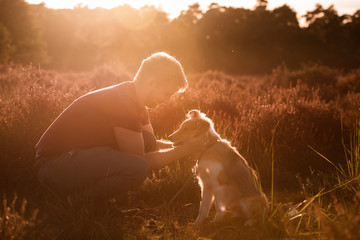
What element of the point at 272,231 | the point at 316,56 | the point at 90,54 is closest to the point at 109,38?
the point at 90,54

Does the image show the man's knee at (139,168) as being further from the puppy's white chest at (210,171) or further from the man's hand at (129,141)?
the puppy's white chest at (210,171)

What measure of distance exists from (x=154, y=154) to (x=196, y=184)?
1.08 metres

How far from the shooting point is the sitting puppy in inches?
147

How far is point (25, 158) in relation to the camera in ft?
16.4

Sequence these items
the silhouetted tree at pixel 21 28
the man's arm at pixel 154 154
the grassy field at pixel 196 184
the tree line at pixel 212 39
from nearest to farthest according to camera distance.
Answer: the grassy field at pixel 196 184 → the man's arm at pixel 154 154 → the silhouetted tree at pixel 21 28 → the tree line at pixel 212 39

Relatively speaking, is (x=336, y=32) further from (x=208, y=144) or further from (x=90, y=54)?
(x=208, y=144)

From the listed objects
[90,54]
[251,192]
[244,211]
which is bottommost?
[90,54]

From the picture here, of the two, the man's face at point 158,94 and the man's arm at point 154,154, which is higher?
the man's face at point 158,94

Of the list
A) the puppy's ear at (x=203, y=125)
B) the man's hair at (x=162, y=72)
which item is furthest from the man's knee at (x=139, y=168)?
the man's hair at (x=162, y=72)

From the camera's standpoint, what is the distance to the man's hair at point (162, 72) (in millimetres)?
3877

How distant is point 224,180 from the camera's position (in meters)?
3.78

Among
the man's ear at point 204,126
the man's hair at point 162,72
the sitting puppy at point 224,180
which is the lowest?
the sitting puppy at point 224,180

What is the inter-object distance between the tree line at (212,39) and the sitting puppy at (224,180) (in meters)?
33.8

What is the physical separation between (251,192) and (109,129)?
1641 mm
